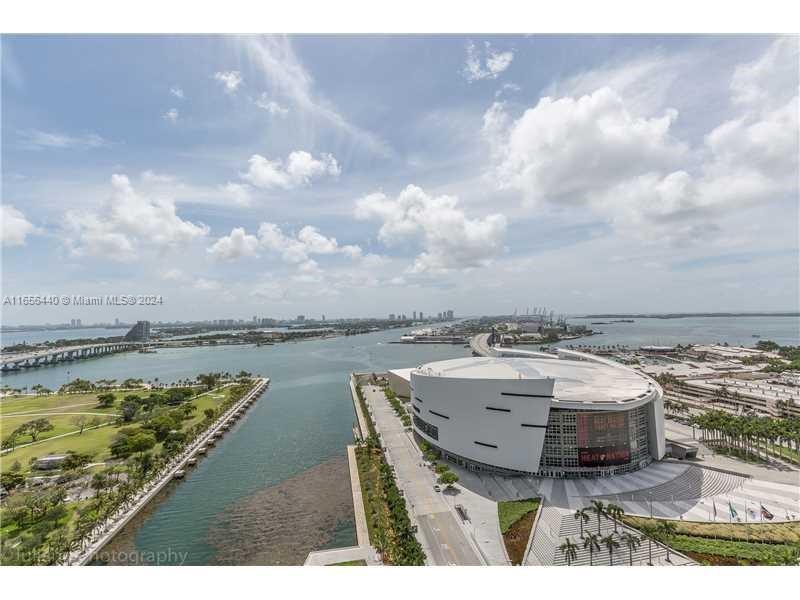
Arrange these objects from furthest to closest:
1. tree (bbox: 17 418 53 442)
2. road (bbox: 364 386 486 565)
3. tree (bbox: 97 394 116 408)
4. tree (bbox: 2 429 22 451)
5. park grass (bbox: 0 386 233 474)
Result: 1. tree (bbox: 97 394 116 408)
2. tree (bbox: 17 418 53 442)
3. tree (bbox: 2 429 22 451)
4. park grass (bbox: 0 386 233 474)
5. road (bbox: 364 386 486 565)

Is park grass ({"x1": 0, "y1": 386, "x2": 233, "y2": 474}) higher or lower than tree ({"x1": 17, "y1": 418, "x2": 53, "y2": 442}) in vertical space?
lower

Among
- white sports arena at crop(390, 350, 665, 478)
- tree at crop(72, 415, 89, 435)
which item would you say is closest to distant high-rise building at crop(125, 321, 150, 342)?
tree at crop(72, 415, 89, 435)

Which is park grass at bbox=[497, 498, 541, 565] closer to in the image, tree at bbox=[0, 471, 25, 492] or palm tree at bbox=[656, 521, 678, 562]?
palm tree at bbox=[656, 521, 678, 562]

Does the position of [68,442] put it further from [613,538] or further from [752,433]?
[752,433]

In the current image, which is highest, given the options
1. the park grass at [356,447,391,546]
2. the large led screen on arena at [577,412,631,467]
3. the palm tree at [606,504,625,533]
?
the large led screen on arena at [577,412,631,467]

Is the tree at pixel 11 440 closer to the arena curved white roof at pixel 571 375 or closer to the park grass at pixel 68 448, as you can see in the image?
the park grass at pixel 68 448

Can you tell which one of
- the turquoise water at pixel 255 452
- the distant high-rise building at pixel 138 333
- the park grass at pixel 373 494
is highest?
the distant high-rise building at pixel 138 333

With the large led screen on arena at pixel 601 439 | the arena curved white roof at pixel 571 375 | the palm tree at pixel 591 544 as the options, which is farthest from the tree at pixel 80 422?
the large led screen on arena at pixel 601 439
